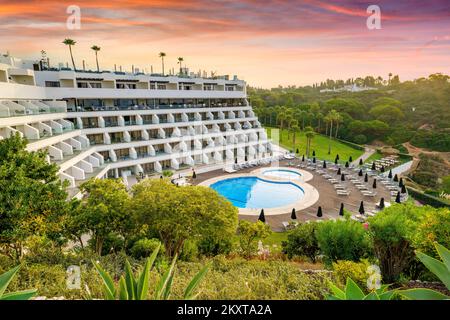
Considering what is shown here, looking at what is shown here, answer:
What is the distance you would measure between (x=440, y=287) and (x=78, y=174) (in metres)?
24.9

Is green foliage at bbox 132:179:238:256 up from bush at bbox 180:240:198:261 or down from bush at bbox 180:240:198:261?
up

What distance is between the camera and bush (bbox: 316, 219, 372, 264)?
12.8 meters

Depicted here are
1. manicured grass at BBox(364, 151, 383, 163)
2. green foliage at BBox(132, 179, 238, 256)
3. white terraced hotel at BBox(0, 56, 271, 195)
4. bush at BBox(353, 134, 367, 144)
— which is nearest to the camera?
green foliage at BBox(132, 179, 238, 256)

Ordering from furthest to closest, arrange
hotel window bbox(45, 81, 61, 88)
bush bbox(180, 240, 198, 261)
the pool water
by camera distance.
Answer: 1. the pool water
2. hotel window bbox(45, 81, 61, 88)
3. bush bbox(180, 240, 198, 261)

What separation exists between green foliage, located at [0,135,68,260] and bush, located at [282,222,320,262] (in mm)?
11512

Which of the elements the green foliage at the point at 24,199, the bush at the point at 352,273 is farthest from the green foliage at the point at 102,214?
the bush at the point at 352,273

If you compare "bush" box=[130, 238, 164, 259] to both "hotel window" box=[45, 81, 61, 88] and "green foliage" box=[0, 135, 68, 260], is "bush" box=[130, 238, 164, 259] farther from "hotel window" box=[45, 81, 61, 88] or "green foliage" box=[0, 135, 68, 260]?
"hotel window" box=[45, 81, 61, 88]

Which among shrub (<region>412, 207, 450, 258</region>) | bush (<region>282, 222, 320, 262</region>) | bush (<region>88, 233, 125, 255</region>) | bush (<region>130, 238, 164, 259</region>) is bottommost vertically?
bush (<region>282, 222, 320, 262</region>)

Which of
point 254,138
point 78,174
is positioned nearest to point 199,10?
point 78,174

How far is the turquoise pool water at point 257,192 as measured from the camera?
92.9 feet

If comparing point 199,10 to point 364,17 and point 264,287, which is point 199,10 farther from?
point 264,287

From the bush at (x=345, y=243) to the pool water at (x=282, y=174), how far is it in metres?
23.2

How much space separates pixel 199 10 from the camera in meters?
5.14

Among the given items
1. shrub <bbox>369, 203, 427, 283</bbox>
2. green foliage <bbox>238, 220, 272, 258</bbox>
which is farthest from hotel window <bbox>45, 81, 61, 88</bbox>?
shrub <bbox>369, 203, 427, 283</bbox>
